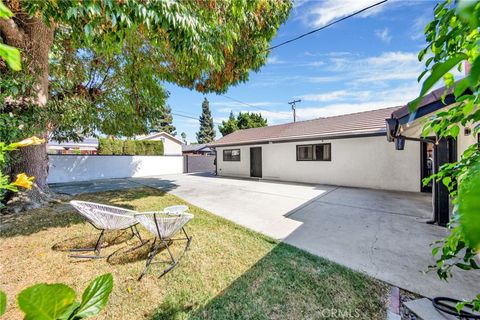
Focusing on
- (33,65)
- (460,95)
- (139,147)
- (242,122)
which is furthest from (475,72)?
(242,122)

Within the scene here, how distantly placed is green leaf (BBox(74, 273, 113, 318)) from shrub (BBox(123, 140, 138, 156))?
791 inches

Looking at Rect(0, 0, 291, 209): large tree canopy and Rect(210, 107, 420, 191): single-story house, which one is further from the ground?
Rect(0, 0, 291, 209): large tree canopy

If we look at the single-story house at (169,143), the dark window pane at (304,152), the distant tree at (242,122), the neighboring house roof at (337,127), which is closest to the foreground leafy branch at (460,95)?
the neighboring house roof at (337,127)

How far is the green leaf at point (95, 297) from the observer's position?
1.60 ft

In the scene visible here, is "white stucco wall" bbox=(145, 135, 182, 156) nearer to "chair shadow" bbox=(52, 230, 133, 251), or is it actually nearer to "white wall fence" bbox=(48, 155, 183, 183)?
"white wall fence" bbox=(48, 155, 183, 183)

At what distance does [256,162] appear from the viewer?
44.1 feet

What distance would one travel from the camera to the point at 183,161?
60.9 feet

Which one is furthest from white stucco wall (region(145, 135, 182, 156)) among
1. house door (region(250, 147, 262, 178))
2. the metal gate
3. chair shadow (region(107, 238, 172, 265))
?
chair shadow (region(107, 238, 172, 265))

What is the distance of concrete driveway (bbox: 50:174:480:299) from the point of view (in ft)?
9.45

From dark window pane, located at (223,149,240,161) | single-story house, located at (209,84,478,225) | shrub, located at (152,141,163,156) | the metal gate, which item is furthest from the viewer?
shrub, located at (152,141,163,156)

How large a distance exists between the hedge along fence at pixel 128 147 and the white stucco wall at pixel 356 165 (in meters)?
12.2

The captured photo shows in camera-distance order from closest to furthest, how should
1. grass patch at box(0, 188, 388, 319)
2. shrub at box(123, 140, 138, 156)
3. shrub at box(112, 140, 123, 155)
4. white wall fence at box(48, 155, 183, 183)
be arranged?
grass patch at box(0, 188, 388, 319), white wall fence at box(48, 155, 183, 183), shrub at box(112, 140, 123, 155), shrub at box(123, 140, 138, 156)

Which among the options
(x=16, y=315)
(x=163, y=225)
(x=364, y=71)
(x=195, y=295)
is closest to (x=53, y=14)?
(x=163, y=225)

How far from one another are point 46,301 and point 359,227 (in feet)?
17.3
